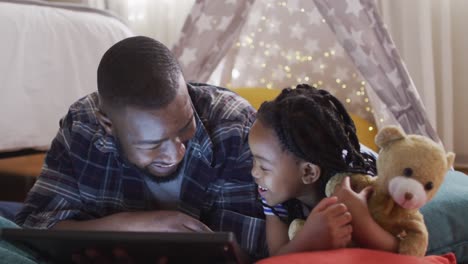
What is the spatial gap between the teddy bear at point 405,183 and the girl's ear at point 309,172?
0.03 m

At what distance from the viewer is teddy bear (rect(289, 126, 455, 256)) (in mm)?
707

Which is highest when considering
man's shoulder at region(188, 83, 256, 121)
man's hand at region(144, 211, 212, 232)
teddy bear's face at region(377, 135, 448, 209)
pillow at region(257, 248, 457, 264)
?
teddy bear's face at region(377, 135, 448, 209)

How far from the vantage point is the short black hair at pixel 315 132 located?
0.76 metres

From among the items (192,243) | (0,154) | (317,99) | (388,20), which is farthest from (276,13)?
(192,243)

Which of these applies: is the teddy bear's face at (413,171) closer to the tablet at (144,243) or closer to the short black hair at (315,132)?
the short black hair at (315,132)

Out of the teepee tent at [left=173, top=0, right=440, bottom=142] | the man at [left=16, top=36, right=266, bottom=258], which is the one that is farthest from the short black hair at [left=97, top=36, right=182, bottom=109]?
the teepee tent at [left=173, top=0, right=440, bottom=142]

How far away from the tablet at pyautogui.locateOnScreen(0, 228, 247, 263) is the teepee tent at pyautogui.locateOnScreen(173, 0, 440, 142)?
3.13 ft

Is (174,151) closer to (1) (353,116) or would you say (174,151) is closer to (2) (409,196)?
(2) (409,196)

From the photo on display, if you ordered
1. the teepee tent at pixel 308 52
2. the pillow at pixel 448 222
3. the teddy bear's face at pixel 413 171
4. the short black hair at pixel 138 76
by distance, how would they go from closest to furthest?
the teddy bear's face at pixel 413 171
the short black hair at pixel 138 76
the pillow at pixel 448 222
the teepee tent at pixel 308 52

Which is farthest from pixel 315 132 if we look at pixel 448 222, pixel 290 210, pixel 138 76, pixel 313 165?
pixel 448 222

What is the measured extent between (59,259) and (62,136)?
0.37 metres

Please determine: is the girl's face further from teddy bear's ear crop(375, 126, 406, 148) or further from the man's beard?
the man's beard

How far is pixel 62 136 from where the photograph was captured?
3.50ft

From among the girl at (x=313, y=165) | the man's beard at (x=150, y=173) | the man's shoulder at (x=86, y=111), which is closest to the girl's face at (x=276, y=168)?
the girl at (x=313, y=165)
